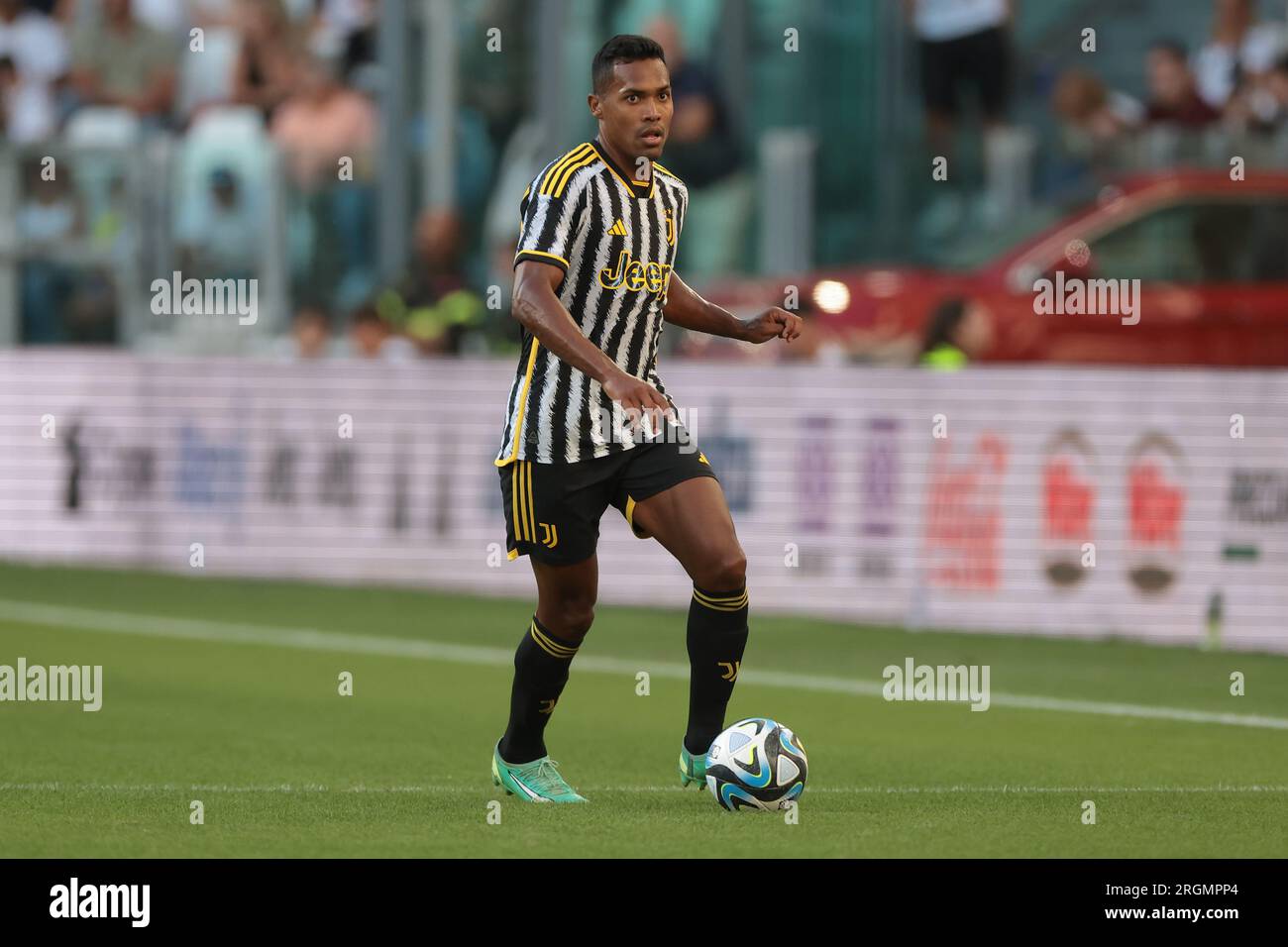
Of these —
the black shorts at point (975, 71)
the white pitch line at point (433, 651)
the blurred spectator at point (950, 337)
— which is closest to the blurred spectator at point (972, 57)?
the black shorts at point (975, 71)

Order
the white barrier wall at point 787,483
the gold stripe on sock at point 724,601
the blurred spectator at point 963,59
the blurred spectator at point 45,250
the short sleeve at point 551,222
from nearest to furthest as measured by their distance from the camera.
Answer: the short sleeve at point 551,222, the gold stripe on sock at point 724,601, the white barrier wall at point 787,483, the blurred spectator at point 45,250, the blurred spectator at point 963,59

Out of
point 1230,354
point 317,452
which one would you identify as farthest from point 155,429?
point 1230,354

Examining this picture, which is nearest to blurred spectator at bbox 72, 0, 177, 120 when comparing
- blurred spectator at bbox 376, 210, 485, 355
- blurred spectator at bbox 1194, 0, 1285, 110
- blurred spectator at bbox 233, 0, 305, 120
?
blurred spectator at bbox 233, 0, 305, 120

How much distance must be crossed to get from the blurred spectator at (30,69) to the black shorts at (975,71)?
7.73 m

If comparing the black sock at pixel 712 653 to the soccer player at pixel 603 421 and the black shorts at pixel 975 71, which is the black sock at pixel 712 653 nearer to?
the soccer player at pixel 603 421

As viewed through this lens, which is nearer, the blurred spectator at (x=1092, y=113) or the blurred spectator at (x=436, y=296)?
the blurred spectator at (x=436, y=296)

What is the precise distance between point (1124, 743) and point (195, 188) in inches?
424

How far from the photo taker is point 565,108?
19.6m

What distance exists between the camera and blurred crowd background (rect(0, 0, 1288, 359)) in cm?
1869

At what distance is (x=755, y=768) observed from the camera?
26.0 ft

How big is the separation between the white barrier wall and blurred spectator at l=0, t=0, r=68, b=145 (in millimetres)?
5628

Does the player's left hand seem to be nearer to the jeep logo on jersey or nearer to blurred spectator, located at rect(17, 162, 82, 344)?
the jeep logo on jersey

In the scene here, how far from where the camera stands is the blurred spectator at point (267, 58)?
69.9 ft

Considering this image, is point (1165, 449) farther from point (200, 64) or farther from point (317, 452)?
point (200, 64)
